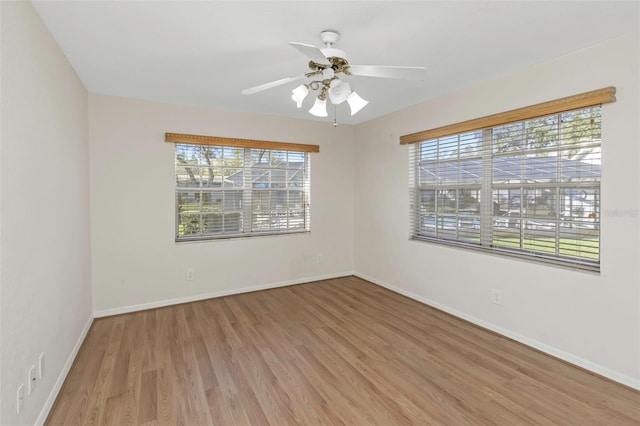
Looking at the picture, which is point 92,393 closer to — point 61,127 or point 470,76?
point 61,127

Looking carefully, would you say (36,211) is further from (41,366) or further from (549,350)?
(549,350)

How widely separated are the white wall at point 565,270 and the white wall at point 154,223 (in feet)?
5.95

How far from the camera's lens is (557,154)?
2609 millimetres

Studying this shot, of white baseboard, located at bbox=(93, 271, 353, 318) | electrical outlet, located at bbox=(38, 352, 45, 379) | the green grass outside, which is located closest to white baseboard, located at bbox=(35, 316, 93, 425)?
electrical outlet, located at bbox=(38, 352, 45, 379)

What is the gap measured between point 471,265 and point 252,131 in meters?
3.07

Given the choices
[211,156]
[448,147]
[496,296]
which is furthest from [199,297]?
[448,147]

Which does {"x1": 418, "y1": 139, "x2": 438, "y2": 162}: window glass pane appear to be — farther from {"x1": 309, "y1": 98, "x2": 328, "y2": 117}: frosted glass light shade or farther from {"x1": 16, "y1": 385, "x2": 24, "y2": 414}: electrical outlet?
{"x1": 16, "y1": 385, "x2": 24, "y2": 414}: electrical outlet

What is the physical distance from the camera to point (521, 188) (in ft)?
9.46

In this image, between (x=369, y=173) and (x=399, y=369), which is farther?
(x=369, y=173)

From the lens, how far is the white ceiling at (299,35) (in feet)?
6.11

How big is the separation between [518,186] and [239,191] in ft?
10.4

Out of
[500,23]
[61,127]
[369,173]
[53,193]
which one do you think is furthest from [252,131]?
[500,23]

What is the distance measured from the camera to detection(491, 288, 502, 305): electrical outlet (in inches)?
118

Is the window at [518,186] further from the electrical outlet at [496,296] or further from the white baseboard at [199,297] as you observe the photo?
the white baseboard at [199,297]
